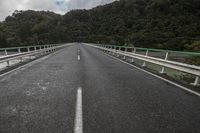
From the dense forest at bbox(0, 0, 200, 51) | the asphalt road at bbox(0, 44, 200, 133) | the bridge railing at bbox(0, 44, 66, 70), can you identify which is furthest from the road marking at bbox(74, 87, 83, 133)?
the dense forest at bbox(0, 0, 200, 51)

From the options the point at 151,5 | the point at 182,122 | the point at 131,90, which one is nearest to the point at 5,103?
the point at 131,90

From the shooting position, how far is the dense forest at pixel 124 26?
73.1 m

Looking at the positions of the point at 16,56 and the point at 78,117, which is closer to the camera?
the point at 78,117

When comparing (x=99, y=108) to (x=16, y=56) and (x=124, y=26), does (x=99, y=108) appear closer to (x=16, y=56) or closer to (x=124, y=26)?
(x=16, y=56)

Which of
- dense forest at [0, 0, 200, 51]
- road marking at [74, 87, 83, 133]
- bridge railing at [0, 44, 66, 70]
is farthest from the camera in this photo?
dense forest at [0, 0, 200, 51]

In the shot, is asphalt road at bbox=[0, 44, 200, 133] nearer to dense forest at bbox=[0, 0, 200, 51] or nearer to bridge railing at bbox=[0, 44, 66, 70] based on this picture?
bridge railing at bbox=[0, 44, 66, 70]

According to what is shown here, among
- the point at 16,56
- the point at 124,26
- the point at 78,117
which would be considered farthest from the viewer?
the point at 124,26

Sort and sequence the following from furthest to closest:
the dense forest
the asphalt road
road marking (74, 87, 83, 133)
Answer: the dense forest
the asphalt road
road marking (74, 87, 83, 133)

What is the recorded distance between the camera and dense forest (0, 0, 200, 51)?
7306cm

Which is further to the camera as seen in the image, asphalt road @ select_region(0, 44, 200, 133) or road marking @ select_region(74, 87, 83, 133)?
asphalt road @ select_region(0, 44, 200, 133)

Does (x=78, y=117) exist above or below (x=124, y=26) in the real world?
below

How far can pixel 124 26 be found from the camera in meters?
121

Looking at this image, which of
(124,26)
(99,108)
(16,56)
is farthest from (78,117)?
(124,26)

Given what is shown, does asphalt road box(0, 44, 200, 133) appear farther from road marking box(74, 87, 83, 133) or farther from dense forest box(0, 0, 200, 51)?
dense forest box(0, 0, 200, 51)
